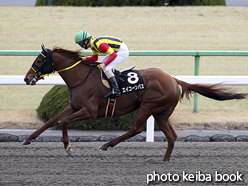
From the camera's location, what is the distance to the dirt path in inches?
146

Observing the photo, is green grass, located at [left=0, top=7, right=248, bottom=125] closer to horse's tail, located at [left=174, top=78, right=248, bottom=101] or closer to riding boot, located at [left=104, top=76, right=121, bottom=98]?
horse's tail, located at [left=174, top=78, right=248, bottom=101]

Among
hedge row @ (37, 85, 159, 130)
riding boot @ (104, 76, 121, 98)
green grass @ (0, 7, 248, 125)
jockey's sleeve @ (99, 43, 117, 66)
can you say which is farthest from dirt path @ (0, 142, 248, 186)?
green grass @ (0, 7, 248, 125)

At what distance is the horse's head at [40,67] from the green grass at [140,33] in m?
2.62

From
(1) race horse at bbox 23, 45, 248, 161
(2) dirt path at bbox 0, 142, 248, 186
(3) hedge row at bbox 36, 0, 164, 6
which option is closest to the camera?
(2) dirt path at bbox 0, 142, 248, 186

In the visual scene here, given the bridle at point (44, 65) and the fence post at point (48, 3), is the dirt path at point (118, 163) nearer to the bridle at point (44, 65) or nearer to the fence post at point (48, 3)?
the bridle at point (44, 65)

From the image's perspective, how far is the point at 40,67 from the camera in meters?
4.49

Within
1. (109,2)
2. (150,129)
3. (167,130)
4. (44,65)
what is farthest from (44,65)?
(109,2)

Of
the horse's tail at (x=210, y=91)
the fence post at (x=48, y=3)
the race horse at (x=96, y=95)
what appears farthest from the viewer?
the fence post at (x=48, y=3)

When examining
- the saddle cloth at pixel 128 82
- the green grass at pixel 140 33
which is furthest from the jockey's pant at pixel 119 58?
the green grass at pixel 140 33

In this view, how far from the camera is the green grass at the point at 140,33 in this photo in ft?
25.2

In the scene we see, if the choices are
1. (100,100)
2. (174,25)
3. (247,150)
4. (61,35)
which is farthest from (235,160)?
(174,25)

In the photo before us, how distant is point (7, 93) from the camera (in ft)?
24.2

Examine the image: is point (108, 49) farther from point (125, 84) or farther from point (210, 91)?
point (210, 91)

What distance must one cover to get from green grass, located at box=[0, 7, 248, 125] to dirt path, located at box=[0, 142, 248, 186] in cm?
215
